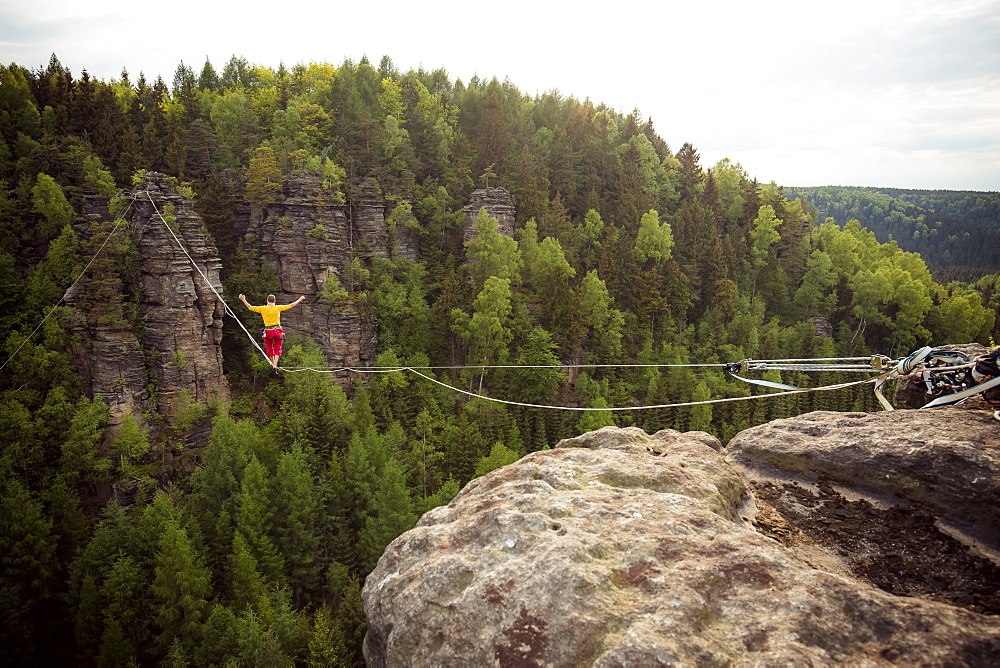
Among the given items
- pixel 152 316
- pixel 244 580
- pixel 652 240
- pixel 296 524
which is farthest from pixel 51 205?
pixel 652 240

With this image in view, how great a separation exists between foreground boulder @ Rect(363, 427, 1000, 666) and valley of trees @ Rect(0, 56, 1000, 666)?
24785mm

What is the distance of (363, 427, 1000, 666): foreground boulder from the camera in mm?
4207

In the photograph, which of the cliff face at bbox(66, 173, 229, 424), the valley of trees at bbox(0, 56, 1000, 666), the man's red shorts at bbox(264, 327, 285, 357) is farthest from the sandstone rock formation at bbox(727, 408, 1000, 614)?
the cliff face at bbox(66, 173, 229, 424)

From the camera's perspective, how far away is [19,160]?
4016 centimetres

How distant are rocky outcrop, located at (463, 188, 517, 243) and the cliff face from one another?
22.7 meters

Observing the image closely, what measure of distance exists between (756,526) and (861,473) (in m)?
1.41

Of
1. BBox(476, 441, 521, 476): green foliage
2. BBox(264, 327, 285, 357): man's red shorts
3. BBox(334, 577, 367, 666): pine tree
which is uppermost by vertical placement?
BBox(264, 327, 285, 357): man's red shorts

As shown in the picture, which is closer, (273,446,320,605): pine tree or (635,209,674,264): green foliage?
(273,446,320,605): pine tree

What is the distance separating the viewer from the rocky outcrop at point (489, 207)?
53031 mm

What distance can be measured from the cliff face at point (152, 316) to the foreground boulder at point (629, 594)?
128 ft

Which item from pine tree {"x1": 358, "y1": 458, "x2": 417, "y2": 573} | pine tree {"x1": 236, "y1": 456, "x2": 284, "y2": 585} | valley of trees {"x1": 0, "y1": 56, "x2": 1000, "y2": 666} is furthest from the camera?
pine tree {"x1": 358, "y1": 458, "x2": 417, "y2": 573}

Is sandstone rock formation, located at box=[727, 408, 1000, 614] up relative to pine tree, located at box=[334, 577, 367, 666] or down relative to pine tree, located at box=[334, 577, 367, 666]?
up

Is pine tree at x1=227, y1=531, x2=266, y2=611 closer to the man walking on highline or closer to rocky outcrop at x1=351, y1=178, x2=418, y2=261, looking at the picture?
the man walking on highline

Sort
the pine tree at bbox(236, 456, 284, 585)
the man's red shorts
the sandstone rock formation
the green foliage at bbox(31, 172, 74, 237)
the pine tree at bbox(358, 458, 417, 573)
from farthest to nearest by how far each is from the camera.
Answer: the green foliage at bbox(31, 172, 74, 237) < the pine tree at bbox(358, 458, 417, 573) < the pine tree at bbox(236, 456, 284, 585) < the man's red shorts < the sandstone rock formation
